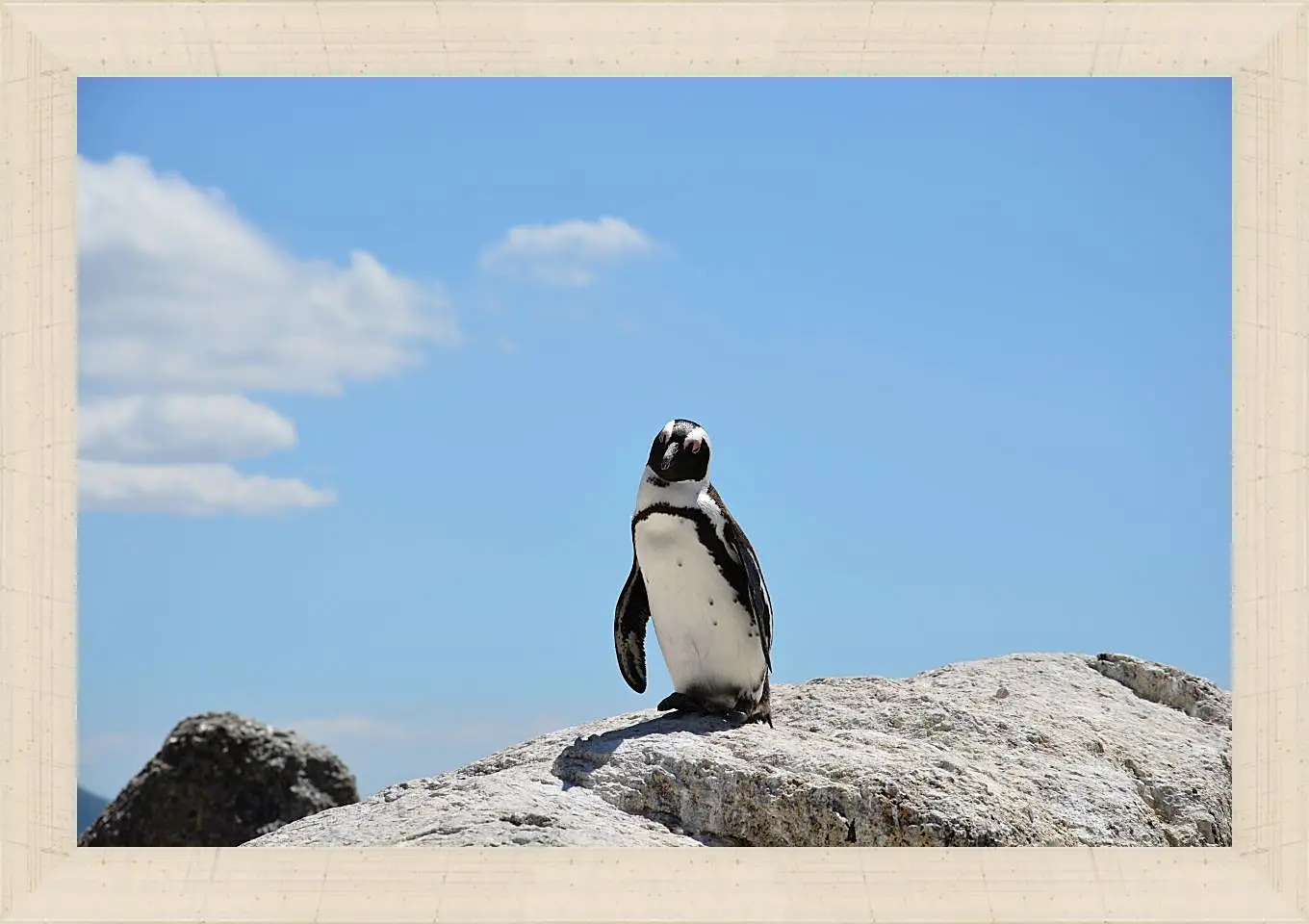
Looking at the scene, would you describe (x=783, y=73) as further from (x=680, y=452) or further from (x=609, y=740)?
(x=609, y=740)

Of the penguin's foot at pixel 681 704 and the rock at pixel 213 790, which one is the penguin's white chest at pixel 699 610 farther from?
the rock at pixel 213 790

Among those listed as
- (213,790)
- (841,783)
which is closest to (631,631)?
(841,783)

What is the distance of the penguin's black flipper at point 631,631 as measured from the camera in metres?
6.71

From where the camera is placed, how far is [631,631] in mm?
6734

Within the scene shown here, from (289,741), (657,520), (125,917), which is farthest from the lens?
(289,741)

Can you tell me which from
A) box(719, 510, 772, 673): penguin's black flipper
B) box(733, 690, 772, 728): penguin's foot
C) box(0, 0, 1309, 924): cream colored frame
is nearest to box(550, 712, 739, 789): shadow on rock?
box(733, 690, 772, 728): penguin's foot

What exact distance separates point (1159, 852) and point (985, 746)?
3.58 ft

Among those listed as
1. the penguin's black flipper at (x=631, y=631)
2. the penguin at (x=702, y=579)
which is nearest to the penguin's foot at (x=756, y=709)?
the penguin at (x=702, y=579)

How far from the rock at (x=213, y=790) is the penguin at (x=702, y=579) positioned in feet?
19.7

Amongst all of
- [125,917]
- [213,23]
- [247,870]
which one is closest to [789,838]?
[247,870]

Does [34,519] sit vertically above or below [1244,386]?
below

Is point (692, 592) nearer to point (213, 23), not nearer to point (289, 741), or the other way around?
point (213, 23)

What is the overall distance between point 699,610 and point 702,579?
142 millimetres

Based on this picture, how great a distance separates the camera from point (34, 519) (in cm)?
523
